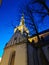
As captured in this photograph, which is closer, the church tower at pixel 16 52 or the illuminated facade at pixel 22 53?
the illuminated facade at pixel 22 53

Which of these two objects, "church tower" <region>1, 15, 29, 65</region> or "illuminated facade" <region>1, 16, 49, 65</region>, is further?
"church tower" <region>1, 15, 29, 65</region>

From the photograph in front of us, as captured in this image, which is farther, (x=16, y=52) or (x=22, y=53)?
(x=16, y=52)

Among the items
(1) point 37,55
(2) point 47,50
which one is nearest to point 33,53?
(1) point 37,55

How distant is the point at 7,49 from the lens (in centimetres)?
2317

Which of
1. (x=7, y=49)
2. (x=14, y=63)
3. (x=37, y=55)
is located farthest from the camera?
(x=7, y=49)

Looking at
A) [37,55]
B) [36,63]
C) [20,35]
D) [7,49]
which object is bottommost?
[36,63]

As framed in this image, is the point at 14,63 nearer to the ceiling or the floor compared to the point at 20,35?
nearer to the floor

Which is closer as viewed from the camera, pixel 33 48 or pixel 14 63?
pixel 14 63

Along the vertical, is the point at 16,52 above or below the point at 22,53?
above

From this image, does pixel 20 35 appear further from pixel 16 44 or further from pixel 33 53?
pixel 33 53

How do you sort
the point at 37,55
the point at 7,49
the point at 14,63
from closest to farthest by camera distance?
the point at 14,63 < the point at 37,55 < the point at 7,49

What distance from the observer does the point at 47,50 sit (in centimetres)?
2006

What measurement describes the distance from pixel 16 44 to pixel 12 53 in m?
1.61

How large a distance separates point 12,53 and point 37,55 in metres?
4.09
